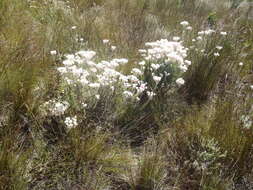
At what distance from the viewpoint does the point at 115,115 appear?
2.69 metres

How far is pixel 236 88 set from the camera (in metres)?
3.55

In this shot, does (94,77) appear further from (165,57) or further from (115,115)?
(165,57)

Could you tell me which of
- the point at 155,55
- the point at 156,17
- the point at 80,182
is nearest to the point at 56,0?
the point at 156,17

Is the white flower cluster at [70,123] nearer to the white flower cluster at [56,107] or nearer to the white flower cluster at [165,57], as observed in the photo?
the white flower cluster at [56,107]

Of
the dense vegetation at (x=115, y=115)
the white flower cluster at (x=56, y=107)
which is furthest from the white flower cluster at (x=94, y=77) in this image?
the white flower cluster at (x=56, y=107)

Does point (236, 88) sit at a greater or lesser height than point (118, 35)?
lesser

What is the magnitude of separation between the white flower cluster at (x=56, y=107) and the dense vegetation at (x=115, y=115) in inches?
0.5

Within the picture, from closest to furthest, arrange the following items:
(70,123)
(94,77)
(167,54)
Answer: (70,123) < (94,77) < (167,54)

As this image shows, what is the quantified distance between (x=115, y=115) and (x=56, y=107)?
1.76 ft

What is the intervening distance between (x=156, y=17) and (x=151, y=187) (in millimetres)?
3704

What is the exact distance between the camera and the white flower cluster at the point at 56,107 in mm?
→ 2389

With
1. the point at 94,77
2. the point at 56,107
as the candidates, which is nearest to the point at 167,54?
the point at 94,77

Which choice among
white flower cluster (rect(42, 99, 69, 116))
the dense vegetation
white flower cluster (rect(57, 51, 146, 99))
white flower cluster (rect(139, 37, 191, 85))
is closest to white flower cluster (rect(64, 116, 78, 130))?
the dense vegetation

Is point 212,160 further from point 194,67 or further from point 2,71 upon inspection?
point 2,71
